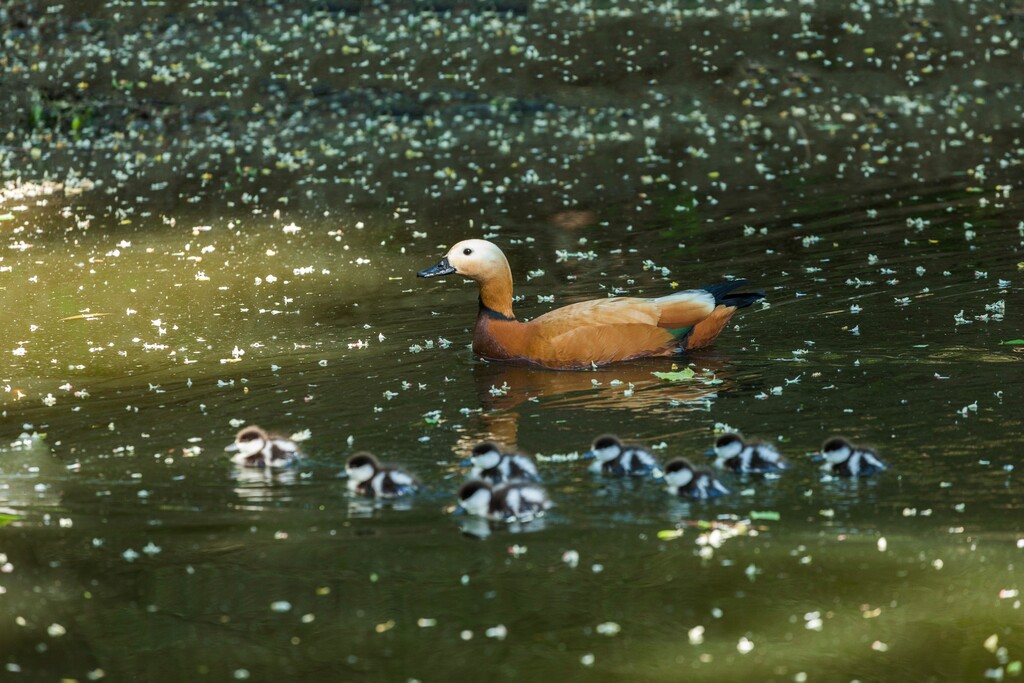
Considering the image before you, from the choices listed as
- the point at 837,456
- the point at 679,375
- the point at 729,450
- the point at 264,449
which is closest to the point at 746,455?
the point at 729,450

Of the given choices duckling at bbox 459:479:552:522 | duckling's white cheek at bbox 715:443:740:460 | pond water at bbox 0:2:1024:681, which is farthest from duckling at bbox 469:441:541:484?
duckling's white cheek at bbox 715:443:740:460

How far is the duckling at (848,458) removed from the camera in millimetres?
8234

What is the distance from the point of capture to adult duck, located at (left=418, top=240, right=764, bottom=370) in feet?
36.8

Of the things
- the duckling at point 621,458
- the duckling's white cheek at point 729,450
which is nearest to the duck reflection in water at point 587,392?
the duckling at point 621,458

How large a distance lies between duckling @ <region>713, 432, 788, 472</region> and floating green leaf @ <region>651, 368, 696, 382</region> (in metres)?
2.33

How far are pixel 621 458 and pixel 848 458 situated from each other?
1392 mm

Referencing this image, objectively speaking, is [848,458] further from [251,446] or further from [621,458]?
[251,446]

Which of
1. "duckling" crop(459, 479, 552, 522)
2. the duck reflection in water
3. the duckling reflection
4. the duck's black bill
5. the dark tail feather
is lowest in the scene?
the duck reflection in water

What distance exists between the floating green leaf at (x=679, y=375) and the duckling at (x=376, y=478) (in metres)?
3.17

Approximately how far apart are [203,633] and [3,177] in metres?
17.2

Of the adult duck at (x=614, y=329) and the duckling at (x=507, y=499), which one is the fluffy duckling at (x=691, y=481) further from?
the adult duck at (x=614, y=329)

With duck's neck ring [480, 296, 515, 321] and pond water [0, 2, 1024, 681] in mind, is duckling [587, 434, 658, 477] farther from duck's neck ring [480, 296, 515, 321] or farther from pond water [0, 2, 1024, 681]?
duck's neck ring [480, 296, 515, 321]

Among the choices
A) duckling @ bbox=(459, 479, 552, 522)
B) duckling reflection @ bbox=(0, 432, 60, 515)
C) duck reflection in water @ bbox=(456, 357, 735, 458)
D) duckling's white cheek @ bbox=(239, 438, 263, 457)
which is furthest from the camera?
duck reflection in water @ bbox=(456, 357, 735, 458)

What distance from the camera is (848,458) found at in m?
8.27
